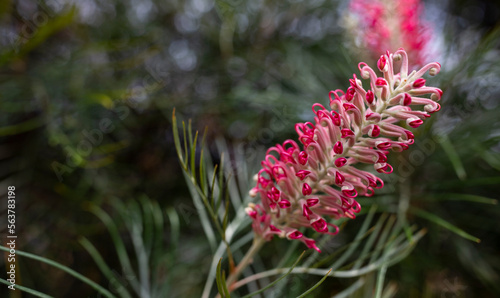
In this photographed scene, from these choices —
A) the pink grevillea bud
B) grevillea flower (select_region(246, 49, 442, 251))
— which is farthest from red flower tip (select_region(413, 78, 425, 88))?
the pink grevillea bud

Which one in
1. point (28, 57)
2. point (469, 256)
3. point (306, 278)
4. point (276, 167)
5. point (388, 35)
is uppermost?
point (28, 57)

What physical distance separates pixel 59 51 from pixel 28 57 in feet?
0.25

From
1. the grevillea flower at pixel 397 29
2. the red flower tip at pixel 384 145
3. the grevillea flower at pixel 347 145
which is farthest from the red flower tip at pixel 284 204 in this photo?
the grevillea flower at pixel 397 29

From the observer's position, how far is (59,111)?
68 centimetres

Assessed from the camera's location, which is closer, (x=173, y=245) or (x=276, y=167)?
(x=276, y=167)

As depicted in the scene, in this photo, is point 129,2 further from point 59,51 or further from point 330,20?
point 330,20

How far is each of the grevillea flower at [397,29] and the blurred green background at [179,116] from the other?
3 cm

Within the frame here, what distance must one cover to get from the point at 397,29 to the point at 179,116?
1.51ft

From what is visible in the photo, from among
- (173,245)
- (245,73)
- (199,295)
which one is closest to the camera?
(173,245)

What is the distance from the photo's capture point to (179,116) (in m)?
0.80

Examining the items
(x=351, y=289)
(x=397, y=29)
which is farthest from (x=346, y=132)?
(x=397, y=29)

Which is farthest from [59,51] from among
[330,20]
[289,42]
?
[330,20]

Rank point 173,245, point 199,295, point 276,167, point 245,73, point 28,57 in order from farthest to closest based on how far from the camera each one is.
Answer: point 245,73
point 28,57
point 199,295
point 173,245
point 276,167

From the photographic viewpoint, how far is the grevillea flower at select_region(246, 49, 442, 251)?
335 mm
